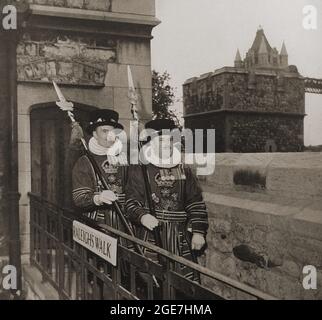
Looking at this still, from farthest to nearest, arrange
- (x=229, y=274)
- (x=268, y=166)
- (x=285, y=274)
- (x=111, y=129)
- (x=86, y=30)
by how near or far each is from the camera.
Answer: (x=86, y=30)
(x=111, y=129)
(x=229, y=274)
(x=268, y=166)
(x=285, y=274)

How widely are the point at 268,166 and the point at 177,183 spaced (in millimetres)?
564

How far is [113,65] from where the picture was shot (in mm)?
3252

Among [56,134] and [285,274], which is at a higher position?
[56,134]

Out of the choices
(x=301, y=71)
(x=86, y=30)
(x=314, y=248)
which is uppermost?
(x=86, y=30)

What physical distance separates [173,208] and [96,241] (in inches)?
20.6

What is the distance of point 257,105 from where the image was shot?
4215 millimetres

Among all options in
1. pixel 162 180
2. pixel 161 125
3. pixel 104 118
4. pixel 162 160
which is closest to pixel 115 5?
pixel 104 118

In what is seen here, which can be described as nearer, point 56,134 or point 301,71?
point 301,71

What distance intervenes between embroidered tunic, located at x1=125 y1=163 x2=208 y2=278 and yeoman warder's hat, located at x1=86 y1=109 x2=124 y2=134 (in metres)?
0.45

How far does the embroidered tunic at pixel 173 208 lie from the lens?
274 centimetres

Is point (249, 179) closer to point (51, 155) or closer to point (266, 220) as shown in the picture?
point (266, 220)

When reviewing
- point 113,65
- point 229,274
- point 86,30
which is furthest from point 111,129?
point 229,274

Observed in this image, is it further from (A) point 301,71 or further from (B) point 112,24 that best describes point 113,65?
(A) point 301,71

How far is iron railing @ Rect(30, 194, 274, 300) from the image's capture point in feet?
7.03
